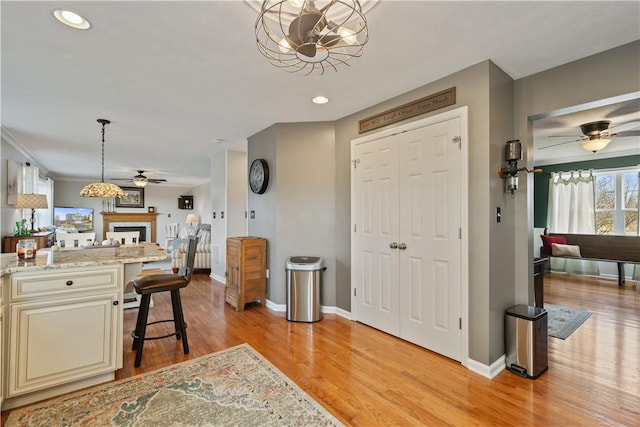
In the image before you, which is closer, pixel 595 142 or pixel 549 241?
pixel 595 142

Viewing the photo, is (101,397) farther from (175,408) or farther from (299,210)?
(299,210)

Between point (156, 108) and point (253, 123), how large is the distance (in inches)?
43.8

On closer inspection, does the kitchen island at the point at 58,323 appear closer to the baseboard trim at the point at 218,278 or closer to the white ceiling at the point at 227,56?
the white ceiling at the point at 227,56

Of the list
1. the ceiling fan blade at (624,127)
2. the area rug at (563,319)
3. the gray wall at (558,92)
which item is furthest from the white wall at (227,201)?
the ceiling fan blade at (624,127)

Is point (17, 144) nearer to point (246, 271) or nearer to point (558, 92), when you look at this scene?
point (246, 271)

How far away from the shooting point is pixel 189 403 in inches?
76.4

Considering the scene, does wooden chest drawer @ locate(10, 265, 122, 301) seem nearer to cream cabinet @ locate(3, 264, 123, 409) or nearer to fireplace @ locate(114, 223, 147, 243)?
cream cabinet @ locate(3, 264, 123, 409)

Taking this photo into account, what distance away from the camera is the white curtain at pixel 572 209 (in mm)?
6070

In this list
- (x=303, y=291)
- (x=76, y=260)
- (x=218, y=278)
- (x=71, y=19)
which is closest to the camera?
(x=71, y=19)

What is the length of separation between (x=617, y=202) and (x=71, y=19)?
8283 millimetres

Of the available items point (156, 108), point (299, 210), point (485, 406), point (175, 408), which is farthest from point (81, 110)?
point (485, 406)

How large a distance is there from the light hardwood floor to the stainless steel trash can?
8cm

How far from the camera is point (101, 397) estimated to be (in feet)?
6.57

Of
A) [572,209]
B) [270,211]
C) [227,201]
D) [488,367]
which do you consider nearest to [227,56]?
[270,211]
